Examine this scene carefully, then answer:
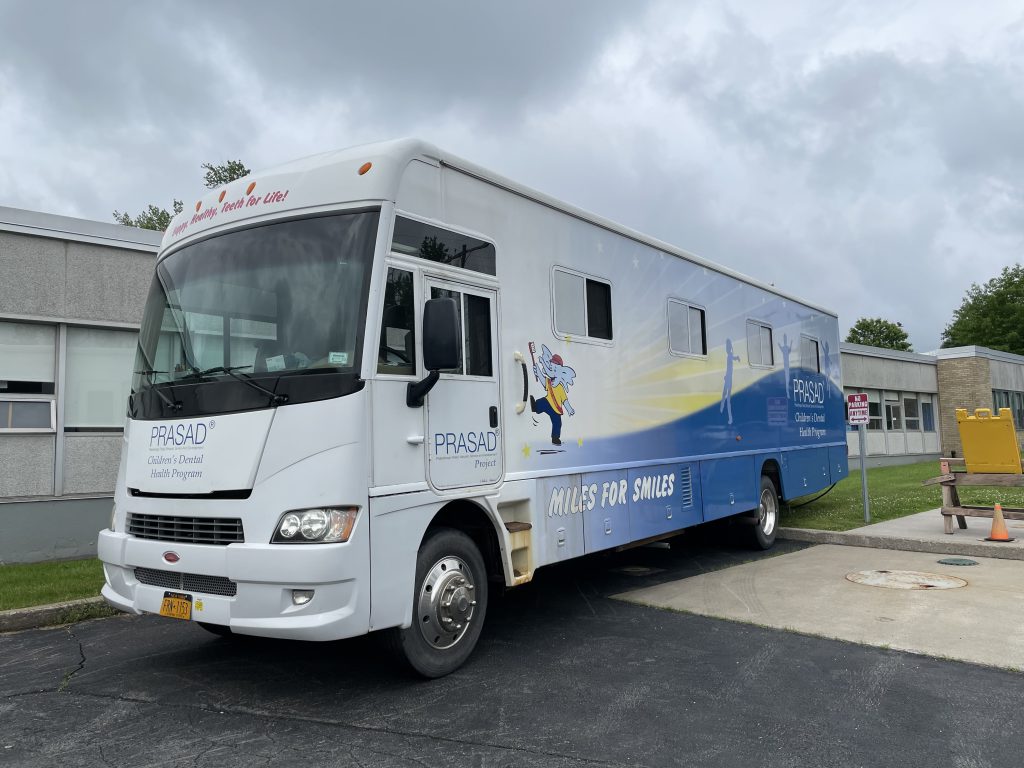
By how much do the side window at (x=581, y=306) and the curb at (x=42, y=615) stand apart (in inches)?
188

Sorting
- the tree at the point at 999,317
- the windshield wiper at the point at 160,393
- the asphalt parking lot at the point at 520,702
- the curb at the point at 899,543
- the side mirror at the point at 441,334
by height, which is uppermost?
the tree at the point at 999,317

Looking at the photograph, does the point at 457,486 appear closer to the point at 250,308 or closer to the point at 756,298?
the point at 250,308

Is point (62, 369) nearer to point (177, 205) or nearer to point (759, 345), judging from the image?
point (759, 345)

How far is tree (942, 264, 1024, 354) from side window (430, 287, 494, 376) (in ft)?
184

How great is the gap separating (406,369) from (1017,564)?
763 cm

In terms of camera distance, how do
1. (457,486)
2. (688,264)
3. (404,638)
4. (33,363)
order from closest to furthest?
(404,638) → (457,486) → (688,264) → (33,363)

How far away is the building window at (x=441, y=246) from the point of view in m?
4.88

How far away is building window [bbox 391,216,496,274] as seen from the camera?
4.88 metres

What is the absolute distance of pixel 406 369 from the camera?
4777 millimetres

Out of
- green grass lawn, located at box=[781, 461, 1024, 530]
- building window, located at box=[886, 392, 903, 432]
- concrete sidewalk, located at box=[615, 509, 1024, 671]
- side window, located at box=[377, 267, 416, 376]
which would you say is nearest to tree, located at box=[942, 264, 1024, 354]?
Answer: building window, located at box=[886, 392, 903, 432]

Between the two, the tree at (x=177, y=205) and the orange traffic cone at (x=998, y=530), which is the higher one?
the tree at (x=177, y=205)

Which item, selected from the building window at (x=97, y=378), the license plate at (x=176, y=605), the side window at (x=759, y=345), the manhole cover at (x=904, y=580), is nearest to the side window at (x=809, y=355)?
the side window at (x=759, y=345)

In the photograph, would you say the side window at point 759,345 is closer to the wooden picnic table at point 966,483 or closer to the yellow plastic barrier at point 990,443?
the yellow plastic barrier at point 990,443

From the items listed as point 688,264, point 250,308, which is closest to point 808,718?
point 250,308
